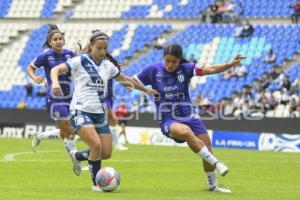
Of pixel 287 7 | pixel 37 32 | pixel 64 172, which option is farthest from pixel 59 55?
pixel 37 32

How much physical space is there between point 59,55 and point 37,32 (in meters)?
33.9

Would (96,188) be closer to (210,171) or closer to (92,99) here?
(92,99)

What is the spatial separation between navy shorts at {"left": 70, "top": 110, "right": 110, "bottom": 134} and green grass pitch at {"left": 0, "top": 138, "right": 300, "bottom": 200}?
3.18ft

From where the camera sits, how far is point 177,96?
13969 mm

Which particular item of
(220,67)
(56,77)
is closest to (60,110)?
(56,77)

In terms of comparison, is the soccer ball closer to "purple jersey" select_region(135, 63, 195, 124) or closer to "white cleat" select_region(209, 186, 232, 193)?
"purple jersey" select_region(135, 63, 195, 124)

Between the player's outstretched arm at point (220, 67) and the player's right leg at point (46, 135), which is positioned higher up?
the player's outstretched arm at point (220, 67)

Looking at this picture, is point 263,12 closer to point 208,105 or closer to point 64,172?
point 208,105

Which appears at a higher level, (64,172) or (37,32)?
(37,32)

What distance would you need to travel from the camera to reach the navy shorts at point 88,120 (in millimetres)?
13477

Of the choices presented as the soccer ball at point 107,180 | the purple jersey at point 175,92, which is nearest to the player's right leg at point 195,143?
the purple jersey at point 175,92

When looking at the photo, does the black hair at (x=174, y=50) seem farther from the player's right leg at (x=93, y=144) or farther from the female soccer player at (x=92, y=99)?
the player's right leg at (x=93, y=144)

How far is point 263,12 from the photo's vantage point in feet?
A: 142

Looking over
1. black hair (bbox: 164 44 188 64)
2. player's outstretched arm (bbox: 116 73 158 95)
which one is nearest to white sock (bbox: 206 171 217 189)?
player's outstretched arm (bbox: 116 73 158 95)
